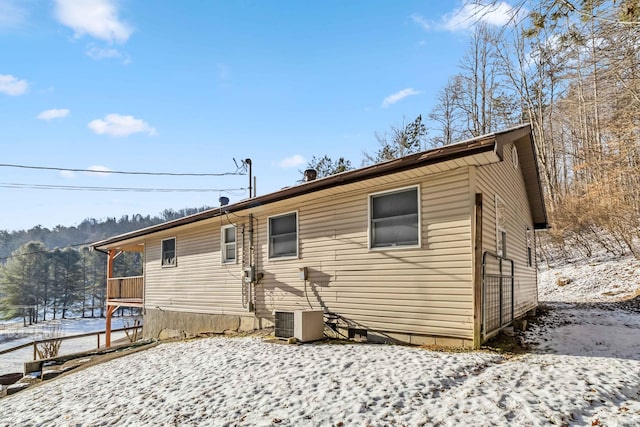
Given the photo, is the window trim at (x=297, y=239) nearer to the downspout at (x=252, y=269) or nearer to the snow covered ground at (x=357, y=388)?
the downspout at (x=252, y=269)

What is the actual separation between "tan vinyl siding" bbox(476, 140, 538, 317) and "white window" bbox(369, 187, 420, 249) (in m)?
1.15

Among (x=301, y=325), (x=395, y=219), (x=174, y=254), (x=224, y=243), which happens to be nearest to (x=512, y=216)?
(x=395, y=219)

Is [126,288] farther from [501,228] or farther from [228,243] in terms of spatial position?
[501,228]

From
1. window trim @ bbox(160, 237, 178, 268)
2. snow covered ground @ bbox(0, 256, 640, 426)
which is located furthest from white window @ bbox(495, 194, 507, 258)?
window trim @ bbox(160, 237, 178, 268)

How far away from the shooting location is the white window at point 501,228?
759 centimetres

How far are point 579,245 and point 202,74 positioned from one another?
60.7 ft

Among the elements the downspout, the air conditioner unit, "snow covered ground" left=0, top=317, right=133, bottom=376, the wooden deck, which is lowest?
"snow covered ground" left=0, top=317, right=133, bottom=376

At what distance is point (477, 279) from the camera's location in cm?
596

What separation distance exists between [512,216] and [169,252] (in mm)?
10970

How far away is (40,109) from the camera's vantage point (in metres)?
10.8

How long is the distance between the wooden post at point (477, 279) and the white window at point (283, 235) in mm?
4128

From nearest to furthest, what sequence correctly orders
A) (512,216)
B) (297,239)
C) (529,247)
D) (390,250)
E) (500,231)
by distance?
1. (390,250)
2. (500,231)
3. (297,239)
4. (512,216)
5. (529,247)

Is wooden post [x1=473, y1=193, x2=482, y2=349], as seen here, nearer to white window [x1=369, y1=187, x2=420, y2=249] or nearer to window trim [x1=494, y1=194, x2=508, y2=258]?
white window [x1=369, y1=187, x2=420, y2=249]

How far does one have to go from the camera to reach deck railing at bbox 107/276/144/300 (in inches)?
595
